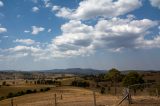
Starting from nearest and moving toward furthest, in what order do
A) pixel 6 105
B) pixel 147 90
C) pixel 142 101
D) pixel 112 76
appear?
pixel 142 101
pixel 147 90
pixel 6 105
pixel 112 76

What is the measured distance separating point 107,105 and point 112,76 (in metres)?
67.1

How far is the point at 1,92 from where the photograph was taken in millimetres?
103812

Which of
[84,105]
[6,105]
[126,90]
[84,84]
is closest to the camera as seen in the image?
[126,90]

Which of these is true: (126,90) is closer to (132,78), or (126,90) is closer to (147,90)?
(147,90)

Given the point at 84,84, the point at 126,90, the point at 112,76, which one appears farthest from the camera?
the point at 84,84

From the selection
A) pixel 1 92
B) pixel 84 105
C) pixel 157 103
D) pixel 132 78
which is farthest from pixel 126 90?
pixel 1 92

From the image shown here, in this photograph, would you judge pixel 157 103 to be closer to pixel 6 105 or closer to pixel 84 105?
pixel 84 105

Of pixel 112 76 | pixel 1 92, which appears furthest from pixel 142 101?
pixel 1 92

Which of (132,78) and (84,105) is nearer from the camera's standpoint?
(84,105)

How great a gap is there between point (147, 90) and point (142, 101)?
19490 mm

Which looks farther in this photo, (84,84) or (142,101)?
(84,84)

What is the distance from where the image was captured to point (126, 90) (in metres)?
29.5

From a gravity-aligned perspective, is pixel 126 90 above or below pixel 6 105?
above

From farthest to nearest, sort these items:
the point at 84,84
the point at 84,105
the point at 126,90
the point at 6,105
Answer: the point at 84,84
the point at 6,105
the point at 84,105
the point at 126,90
